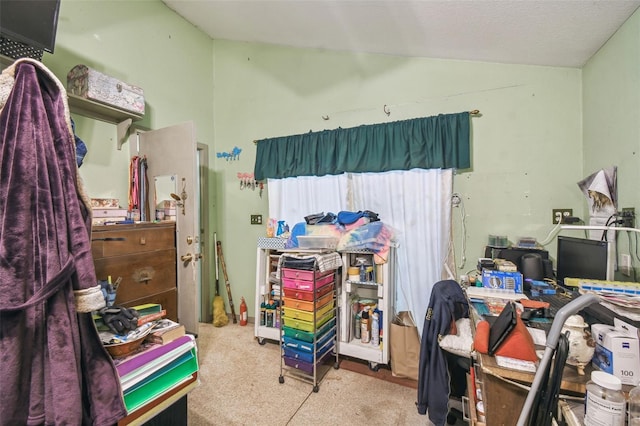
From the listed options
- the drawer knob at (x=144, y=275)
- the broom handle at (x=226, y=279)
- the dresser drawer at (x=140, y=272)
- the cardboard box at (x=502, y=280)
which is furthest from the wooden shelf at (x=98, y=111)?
the cardboard box at (x=502, y=280)

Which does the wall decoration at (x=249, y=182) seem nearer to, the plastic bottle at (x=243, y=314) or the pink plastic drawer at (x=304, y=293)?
the plastic bottle at (x=243, y=314)

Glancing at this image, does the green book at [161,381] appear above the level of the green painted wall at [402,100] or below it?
below

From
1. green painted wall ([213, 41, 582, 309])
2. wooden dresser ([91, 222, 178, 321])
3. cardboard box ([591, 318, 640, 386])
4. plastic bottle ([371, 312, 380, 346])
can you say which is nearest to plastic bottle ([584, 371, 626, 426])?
cardboard box ([591, 318, 640, 386])

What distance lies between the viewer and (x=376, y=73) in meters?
2.73

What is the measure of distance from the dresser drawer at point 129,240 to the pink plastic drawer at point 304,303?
3.44 feet

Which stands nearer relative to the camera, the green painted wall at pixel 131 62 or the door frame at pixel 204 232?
the green painted wall at pixel 131 62

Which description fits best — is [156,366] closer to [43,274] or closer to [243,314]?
[43,274]

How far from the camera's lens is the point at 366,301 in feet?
8.29

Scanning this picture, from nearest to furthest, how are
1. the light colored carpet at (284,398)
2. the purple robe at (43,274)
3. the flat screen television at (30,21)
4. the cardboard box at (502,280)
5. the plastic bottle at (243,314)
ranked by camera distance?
the purple robe at (43,274) → the flat screen television at (30,21) → the cardboard box at (502,280) → the light colored carpet at (284,398) → the plastic bottle at (243,314)

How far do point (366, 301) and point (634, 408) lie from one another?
1857 mm

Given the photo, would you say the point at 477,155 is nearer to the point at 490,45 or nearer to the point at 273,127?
the point at 490,45

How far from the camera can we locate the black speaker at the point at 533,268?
1911 mm

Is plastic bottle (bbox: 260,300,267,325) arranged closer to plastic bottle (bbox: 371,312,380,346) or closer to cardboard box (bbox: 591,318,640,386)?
plastic bottle (bbox: 371,312,380,346)

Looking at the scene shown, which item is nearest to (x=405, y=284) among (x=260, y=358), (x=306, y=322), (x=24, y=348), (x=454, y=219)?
(x=454, y=219)
